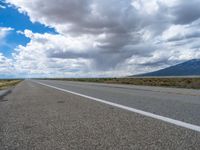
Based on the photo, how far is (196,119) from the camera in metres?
5.96

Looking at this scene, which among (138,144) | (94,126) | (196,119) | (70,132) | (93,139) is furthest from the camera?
(196,119)

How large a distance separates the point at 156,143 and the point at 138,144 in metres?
0.31

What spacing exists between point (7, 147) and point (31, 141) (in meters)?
0.47

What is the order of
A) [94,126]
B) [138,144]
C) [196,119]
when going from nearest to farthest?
[138,144] < [94,126] < [196,119]

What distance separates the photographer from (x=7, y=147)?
4.05 m

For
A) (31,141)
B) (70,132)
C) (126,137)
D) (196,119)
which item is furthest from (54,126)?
(196,119)

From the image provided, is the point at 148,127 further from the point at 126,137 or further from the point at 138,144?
the point at 138,144

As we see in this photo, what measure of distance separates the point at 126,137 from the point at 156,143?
2.05ft

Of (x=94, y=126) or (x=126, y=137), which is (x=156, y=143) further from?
(x=94, y=126)

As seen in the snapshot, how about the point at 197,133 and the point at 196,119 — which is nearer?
the point at 197,133

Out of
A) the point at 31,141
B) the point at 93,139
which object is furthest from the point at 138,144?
the point at 31,141

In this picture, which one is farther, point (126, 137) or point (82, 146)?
point (126, 137)

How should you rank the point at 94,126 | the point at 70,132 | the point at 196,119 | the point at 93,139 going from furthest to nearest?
the point at 196,119 → the point at 94,126 → the point at 70,132 → the point at 93,139

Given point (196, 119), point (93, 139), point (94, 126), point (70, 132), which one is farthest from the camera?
point (196, 119)
